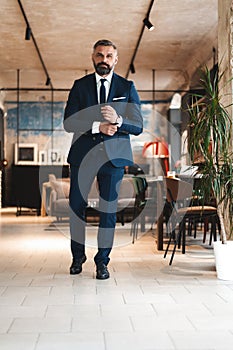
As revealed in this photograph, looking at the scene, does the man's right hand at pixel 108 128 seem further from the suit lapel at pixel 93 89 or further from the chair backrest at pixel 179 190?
the chair backrest at pixel 179 190

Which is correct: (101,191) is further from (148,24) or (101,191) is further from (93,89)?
(148,24)

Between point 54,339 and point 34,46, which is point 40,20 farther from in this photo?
point 54,339

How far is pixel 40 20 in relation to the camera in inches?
357

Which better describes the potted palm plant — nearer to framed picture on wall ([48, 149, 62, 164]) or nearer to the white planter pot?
the white planter pot

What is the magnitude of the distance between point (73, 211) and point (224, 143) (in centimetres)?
123

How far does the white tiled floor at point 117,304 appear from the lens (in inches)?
104

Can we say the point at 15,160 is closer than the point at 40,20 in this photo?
No

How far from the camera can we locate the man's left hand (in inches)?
164

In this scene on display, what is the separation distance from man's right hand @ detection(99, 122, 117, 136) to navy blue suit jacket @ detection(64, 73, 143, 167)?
83 mm

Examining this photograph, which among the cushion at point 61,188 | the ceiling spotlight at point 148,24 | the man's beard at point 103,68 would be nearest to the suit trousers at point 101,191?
the man's beard at point 103,68

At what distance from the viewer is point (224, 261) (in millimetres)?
4328

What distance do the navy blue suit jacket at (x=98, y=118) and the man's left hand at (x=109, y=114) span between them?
113mm

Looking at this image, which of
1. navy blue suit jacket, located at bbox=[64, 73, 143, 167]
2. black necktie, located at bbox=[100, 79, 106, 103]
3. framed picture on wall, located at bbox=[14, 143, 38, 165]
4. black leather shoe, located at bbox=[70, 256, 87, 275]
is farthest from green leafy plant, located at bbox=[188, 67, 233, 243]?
framed picture on wall, located at bbox=[14, 143, 38, 165]

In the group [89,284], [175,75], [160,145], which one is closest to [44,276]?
[89,284]
